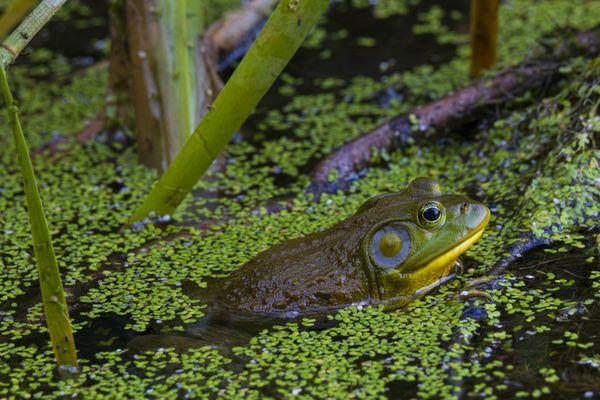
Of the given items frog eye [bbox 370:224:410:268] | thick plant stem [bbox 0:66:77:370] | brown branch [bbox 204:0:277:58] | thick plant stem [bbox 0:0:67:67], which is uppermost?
brown branch [bbox 204:0:277:58]

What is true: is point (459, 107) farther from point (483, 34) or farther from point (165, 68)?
point (165, 68)

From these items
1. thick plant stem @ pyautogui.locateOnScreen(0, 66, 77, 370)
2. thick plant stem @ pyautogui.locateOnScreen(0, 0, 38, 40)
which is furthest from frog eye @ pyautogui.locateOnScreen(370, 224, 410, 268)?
thick plant stem @ pyautogui.locateOnScreen(0, 0, 38, 40)

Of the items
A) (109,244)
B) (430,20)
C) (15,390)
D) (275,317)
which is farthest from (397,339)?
(430,20)

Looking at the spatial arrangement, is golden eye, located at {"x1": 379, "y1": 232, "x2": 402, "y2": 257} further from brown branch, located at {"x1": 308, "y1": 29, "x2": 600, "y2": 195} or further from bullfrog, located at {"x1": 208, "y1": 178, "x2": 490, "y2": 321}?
brown branch, located at {"x1": 308, "y1": 29, "x2": 600, "y2": 195}

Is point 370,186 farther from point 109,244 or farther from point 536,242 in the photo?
point 109,244

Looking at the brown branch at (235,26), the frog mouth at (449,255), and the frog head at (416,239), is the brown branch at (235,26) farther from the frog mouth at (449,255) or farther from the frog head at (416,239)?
the frog mouth at (449,255)

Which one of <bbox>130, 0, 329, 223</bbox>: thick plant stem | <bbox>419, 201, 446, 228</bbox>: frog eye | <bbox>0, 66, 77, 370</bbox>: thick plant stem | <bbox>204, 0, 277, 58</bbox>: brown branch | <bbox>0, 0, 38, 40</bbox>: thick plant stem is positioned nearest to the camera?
<bbox>0, 66, 77, 370</bbox>: thick plant stem

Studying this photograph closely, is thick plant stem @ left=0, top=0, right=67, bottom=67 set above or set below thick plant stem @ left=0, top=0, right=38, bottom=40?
below
